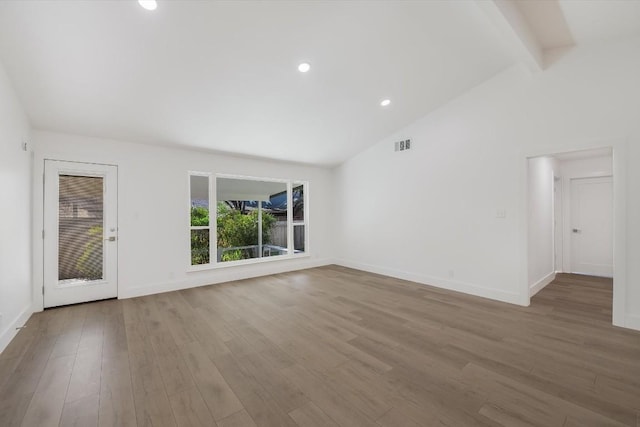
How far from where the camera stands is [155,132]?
427cm

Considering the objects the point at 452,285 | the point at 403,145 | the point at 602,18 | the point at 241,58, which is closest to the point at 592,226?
the point at 452,285

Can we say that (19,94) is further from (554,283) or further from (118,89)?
(554,283)

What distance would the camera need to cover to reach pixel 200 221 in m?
5.46

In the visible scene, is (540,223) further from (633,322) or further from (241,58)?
(241,58)

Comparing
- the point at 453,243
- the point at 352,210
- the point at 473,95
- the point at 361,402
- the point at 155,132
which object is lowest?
the point at 361,402

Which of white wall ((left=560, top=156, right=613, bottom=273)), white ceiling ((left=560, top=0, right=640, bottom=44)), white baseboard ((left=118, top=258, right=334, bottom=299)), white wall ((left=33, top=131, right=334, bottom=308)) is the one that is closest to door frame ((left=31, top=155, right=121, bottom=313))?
white wall ((left=33, top=131, right=334, bottom=308))

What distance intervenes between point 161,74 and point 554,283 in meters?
7.17

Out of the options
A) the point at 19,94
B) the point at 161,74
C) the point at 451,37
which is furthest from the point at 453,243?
the point at 19,94

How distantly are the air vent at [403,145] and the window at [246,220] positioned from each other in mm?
2469

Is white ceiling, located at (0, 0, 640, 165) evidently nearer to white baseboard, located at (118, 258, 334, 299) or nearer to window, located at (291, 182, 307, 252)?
white baseboard, located at (118, 258, 334, 299)

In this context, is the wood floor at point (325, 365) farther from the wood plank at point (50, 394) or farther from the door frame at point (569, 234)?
the door frame at point (569, 234)

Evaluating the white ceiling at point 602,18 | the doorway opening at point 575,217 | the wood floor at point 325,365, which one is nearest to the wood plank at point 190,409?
the wood floor at point 325,365

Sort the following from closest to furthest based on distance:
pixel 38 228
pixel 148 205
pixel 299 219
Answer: pixel 38 228 → pixel 148 205 → pixel 299 219

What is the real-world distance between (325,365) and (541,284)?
4.47m
